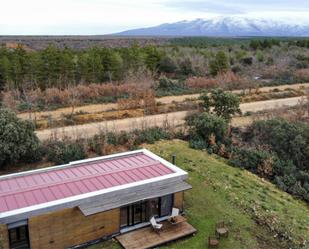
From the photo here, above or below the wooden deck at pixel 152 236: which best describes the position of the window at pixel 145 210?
above

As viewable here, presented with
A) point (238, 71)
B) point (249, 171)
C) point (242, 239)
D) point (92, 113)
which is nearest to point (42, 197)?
point (242, 239)

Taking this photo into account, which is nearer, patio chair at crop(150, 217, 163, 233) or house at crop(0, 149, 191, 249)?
house at crop(0, 149, 191, 249)

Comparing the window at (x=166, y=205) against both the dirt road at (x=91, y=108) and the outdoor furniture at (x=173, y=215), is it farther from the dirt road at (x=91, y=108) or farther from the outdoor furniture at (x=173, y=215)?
the dirt road at (x=91, y=108)

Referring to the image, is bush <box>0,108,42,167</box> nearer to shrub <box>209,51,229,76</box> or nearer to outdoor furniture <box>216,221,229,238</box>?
outdoor furniture <box>216,221,229,238</box>

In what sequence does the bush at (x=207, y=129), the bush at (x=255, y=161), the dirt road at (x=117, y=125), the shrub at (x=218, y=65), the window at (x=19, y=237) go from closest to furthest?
the window at (x=19, y=237) < the bush at (x=255, y=161) < the bush at (x=207, y=129) < the dirt road at (x=117, y=125) < the shrub at (x=218, y=65)

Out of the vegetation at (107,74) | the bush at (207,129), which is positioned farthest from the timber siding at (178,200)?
the vegetation at (107,74)

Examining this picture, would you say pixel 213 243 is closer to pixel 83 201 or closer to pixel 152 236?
pixel 152 236

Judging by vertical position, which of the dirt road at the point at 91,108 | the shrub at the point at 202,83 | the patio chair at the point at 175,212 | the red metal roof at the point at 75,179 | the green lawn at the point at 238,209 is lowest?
the green lawn at the point at 238,209

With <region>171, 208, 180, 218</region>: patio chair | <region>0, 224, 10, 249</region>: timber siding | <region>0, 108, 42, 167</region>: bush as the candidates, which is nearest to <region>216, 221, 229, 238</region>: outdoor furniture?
<region>171, 208, 180, 218</region>: patio chair
